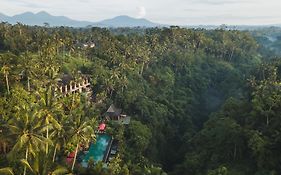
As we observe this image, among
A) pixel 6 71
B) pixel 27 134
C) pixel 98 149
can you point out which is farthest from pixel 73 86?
pixel 27 134

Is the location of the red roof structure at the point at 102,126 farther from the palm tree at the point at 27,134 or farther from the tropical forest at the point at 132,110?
the palm tree at the point at 27,134

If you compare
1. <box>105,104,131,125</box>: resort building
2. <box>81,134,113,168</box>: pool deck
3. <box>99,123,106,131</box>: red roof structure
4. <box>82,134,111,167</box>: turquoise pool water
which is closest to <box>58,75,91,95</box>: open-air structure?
<box>105,104,131,125</box>: resort building

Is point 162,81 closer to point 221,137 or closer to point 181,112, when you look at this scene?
point 181,112

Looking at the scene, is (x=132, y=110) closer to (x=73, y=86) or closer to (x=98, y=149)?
(x=73, y=86)

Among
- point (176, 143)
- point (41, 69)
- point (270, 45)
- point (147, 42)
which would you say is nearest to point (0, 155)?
point (41, 69)

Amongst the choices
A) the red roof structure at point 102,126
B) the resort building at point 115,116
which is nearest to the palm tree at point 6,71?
the red roof structure at point 102,126
